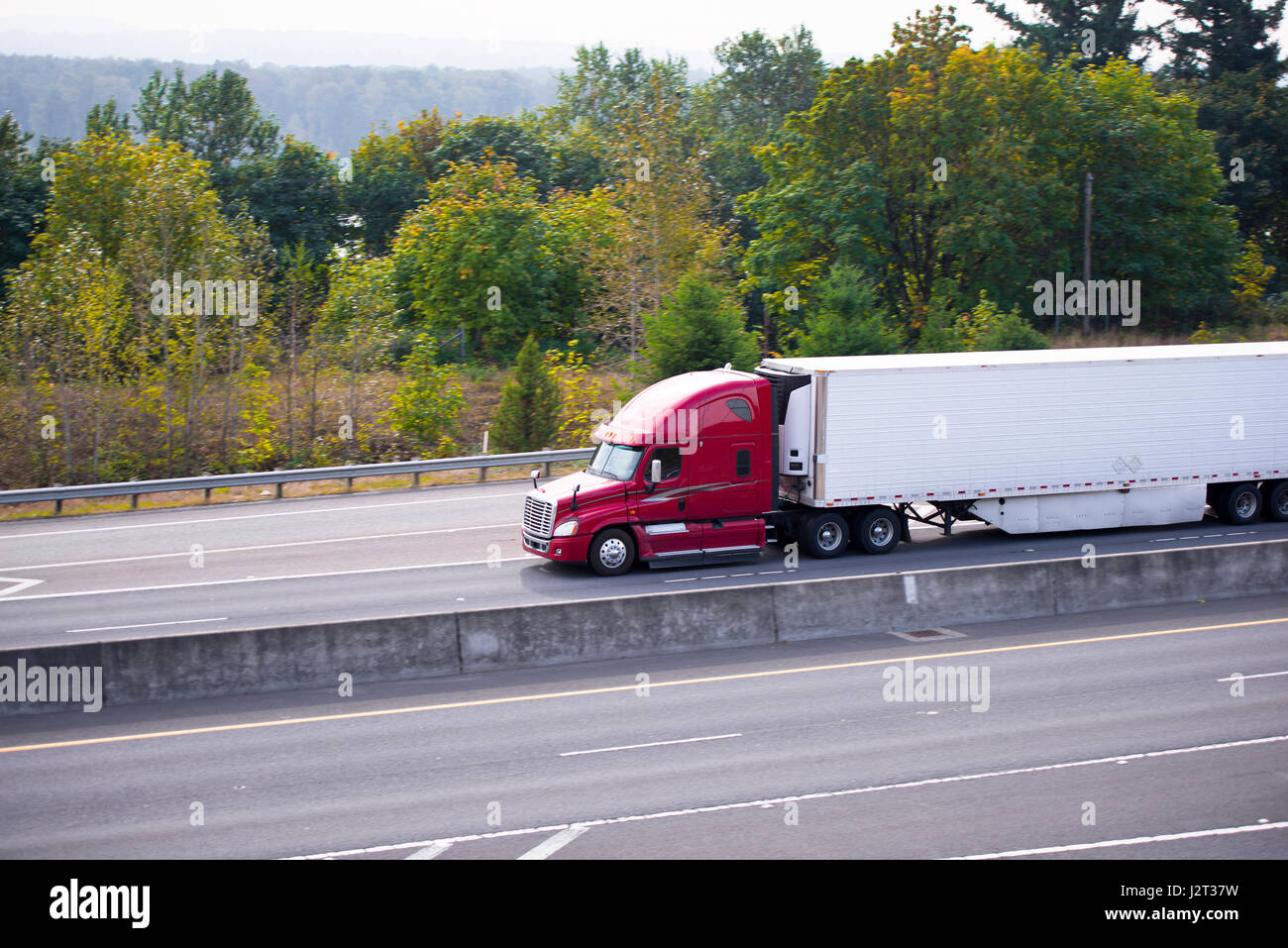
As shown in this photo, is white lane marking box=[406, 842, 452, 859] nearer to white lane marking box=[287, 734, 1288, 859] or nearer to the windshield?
white lane marking box=[287, 734, 1288, 859]

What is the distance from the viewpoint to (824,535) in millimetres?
20922

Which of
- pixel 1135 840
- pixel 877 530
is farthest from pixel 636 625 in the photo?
A: pixel 1135 840

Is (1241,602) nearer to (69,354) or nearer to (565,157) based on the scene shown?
(69,354)

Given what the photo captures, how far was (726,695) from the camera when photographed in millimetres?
14305

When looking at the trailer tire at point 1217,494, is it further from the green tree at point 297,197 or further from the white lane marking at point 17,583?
the green tree at point 297,197

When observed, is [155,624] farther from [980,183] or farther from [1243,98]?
[1243,98]

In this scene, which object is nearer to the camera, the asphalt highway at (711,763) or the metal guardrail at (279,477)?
the asphalt highway at (711,763)

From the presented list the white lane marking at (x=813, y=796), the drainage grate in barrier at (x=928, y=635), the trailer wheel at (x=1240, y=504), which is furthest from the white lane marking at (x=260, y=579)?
the trailer wheel at (x=1240, y=504)

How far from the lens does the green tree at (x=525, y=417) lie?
110ft

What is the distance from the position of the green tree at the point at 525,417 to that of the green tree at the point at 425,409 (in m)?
2.77

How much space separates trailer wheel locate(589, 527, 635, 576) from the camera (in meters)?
19.8

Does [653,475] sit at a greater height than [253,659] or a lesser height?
greater

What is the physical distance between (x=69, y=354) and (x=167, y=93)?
191 ft

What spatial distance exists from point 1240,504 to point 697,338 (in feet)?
49.7
